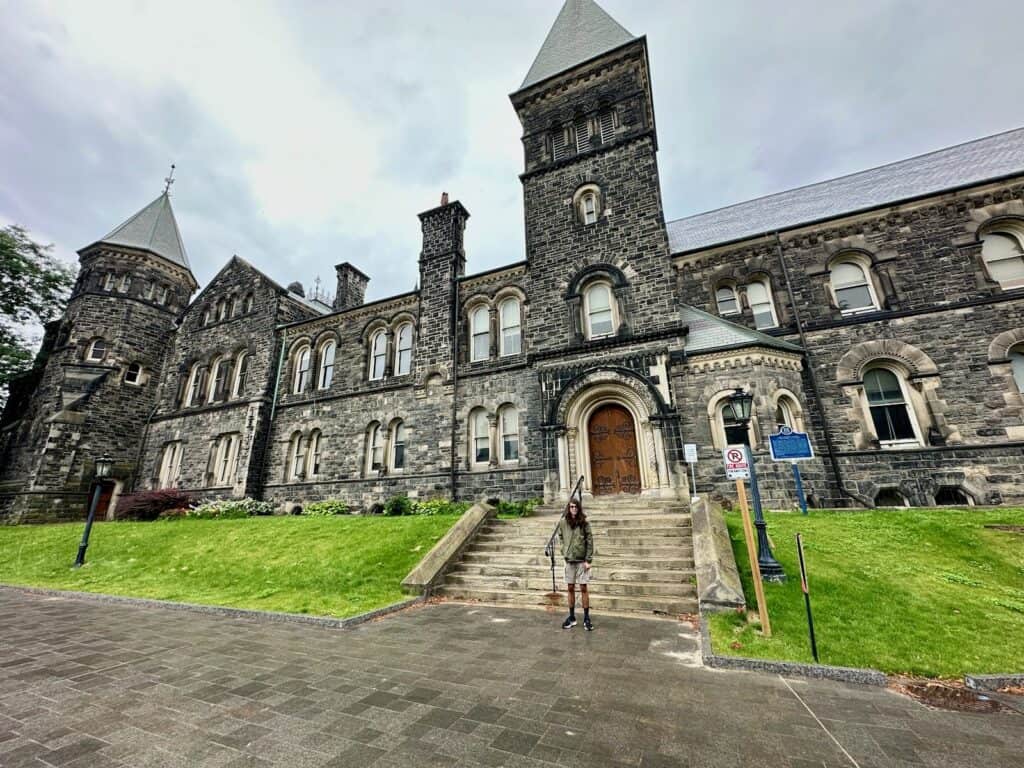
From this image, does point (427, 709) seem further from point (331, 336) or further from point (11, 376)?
point (11, 376)

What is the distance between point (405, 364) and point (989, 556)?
1838cm

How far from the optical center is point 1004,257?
13.3 meters

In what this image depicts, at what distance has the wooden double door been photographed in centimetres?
1359

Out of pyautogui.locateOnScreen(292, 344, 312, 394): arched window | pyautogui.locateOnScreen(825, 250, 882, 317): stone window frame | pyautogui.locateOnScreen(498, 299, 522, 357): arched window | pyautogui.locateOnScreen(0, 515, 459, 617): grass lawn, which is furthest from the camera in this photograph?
pyautogui.locateOnScreen(292, 344, 312, 394): arched window

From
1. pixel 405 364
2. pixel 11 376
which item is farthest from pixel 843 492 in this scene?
pixel 11 376

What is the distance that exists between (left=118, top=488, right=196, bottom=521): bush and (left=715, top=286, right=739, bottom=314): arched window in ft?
80.1

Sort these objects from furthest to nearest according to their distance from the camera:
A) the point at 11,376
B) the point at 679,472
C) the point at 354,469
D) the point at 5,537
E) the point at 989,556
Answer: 1. the point at 11,376
2. the point at 354,469
3. the point at 5,537
4. the point at 679,472
5. the point at 989,556

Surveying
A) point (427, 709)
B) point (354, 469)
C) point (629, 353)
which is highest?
point (629, 353)

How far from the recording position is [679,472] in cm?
1245

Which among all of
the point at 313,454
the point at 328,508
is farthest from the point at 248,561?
the point at 313,454

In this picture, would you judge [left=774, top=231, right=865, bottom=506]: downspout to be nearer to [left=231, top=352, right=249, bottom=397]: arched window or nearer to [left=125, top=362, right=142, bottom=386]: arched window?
[left=231, top=352, right=249, bottom=397]: arched window

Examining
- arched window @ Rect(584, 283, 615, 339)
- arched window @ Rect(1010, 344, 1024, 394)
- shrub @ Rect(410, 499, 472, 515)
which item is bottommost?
Answer: shrub @ Rect(410, 499, 472, 515)

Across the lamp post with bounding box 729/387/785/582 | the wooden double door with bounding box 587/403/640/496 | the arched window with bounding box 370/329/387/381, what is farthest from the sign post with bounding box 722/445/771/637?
the arched window with bounding box 370/329/387/381

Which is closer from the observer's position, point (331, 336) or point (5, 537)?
point (5, 537)
